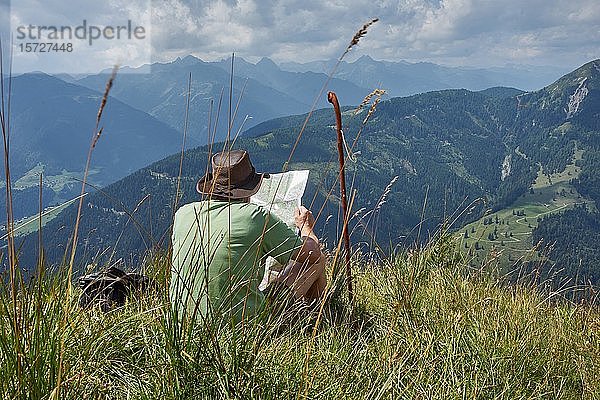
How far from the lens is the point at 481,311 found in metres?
2.98

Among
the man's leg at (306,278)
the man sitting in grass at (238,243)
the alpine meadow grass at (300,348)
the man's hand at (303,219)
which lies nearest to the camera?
the alpine meadow grass at (300,348)

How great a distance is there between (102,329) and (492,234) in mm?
142116

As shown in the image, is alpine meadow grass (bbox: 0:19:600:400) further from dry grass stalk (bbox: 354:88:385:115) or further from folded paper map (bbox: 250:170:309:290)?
folded paper map (bbox: 250:170:309:290)

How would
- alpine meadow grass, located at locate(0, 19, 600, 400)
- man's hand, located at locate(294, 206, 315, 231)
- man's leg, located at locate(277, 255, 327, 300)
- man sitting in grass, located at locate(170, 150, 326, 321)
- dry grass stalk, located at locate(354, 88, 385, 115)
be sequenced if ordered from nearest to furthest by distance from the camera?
alpine meadow grass, located at locate(0, 19, 600, 400) → dry grass stalk, located at locate(354, 88, 385, 115) → man sitting in grass, located at locate(170, 150, 326, 321) → man's leg, located at locate(277, 255, 327, 300) → man's hand, located at locate(294, 206, 315, 231)

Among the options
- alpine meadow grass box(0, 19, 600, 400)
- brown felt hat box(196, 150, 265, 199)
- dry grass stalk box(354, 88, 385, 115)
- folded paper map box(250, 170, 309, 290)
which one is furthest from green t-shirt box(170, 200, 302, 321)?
dry grass stalk box(354, 88, 385, 115)

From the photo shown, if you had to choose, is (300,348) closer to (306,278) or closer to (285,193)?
(306,278)

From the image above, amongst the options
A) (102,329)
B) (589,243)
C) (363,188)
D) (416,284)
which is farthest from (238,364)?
(363,188)

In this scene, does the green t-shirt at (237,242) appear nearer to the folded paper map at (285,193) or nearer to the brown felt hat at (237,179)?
the brown felt hat at (237,179)

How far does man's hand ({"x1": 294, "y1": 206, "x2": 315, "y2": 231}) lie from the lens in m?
3.53

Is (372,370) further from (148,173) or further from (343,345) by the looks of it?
(148,173)

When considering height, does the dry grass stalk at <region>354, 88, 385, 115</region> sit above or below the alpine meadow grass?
above

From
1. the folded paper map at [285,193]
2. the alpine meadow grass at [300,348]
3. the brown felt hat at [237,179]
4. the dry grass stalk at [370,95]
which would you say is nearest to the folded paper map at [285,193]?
the folded paper map at [285,193]

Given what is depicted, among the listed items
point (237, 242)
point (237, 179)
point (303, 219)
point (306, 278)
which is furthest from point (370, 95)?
point (303, 219)

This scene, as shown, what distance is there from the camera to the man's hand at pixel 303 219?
3.53m
